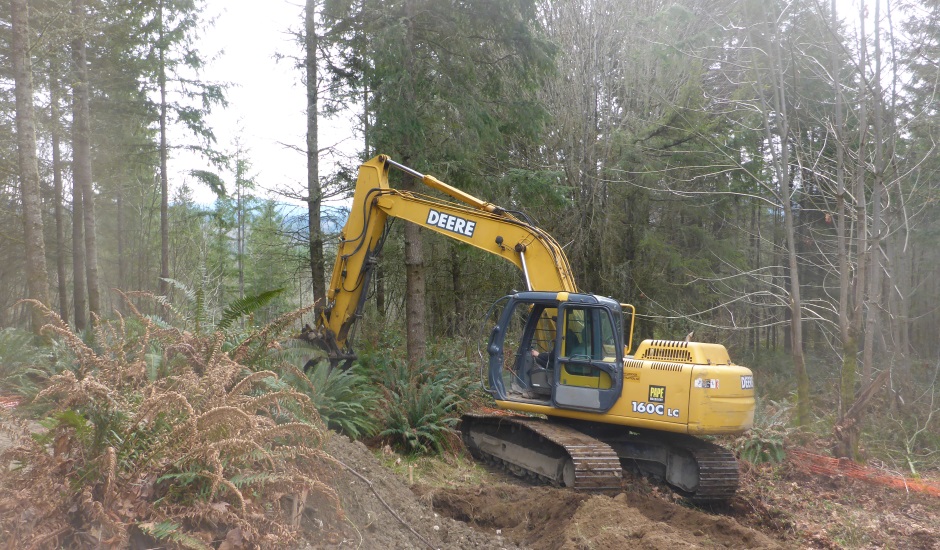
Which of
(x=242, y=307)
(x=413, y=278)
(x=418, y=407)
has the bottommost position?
(x=418, y=407)

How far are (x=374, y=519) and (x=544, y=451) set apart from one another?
395 cm

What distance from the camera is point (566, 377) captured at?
846 centimetres

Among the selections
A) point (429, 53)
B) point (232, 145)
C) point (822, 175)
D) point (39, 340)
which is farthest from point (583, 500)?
point (232, 145)

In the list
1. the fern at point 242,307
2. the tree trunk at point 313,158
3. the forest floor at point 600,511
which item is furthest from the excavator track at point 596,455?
the tree trunk at point 313,158

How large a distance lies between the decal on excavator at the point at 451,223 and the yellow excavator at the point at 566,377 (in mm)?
16

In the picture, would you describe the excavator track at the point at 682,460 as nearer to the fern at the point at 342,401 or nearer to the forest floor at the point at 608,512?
the forest floor at the point at 608,512

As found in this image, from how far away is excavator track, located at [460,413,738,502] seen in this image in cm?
752

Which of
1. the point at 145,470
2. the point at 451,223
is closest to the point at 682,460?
the point at 451,223

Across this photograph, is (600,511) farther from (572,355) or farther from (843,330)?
(843,330)

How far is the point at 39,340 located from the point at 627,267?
12342 mm

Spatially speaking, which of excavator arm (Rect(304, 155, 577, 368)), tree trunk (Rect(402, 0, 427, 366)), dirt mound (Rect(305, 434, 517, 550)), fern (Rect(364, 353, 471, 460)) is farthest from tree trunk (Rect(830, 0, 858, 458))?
tree trunk (Rect(402, 0, 427, 366))

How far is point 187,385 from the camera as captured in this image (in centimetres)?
412

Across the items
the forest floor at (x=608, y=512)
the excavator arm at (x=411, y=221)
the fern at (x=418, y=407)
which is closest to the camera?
the forest floor at (x=608, y=512)

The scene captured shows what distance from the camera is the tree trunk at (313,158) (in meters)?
13.3
